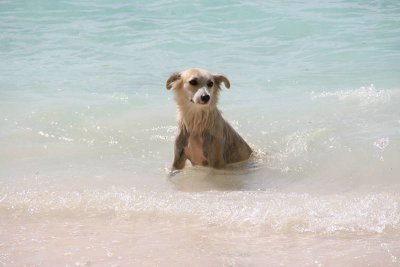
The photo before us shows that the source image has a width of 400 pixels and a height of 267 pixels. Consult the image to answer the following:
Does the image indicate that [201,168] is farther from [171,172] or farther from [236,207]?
[236,207]

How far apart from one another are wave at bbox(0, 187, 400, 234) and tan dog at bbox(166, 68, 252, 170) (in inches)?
51.1

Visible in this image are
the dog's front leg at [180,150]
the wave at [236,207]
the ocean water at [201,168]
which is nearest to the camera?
the ocean water at [201,168]

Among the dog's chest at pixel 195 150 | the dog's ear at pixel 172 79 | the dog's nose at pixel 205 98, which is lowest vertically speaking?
the dog's chest at pixel 195 150

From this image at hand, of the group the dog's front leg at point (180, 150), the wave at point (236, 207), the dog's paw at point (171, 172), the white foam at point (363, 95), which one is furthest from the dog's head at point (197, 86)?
the white foam at point (363, 95)

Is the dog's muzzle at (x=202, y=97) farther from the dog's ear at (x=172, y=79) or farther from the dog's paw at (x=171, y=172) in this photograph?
the dog's paw at (x=171, y=172)

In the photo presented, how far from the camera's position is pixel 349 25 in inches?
546

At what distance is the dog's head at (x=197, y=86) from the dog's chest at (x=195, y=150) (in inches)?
14.2

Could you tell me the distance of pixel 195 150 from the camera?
6.52 m

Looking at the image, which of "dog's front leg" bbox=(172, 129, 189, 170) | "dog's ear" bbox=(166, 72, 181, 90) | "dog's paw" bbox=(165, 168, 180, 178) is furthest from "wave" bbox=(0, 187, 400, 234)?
"dog's ear" bbox=(166, 72, 181, 90)

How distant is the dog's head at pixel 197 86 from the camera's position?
6.23 meters

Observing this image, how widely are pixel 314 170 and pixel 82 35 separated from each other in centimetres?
869

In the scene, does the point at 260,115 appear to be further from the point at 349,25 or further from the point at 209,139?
the point at 349,25

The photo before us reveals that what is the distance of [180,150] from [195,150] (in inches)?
6.4

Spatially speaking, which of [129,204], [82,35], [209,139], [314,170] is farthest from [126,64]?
[129,204]
